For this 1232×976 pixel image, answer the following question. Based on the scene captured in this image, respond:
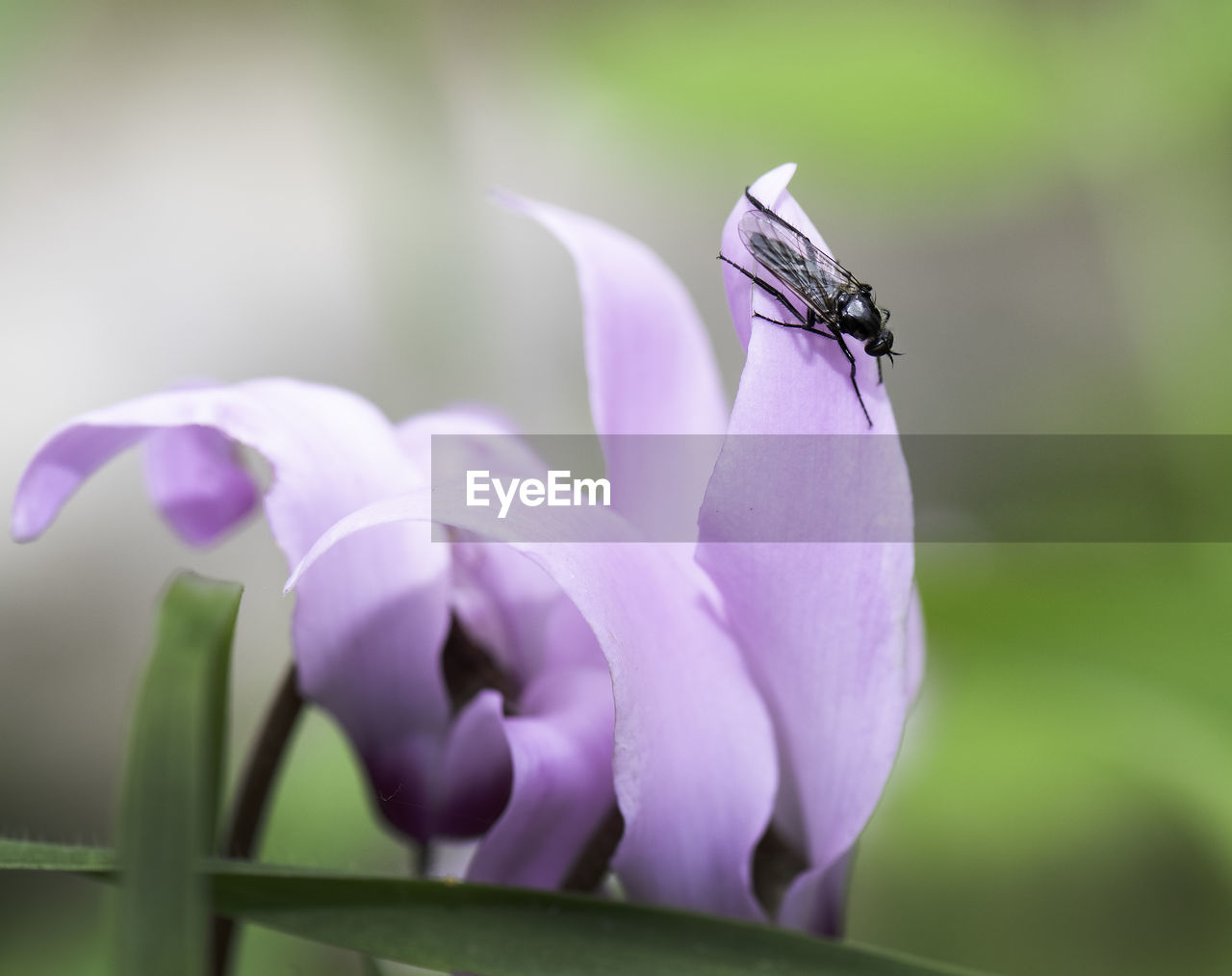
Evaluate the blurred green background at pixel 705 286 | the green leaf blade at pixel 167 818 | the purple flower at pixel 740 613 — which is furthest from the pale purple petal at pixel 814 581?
the blurred green background at pixel 705 286

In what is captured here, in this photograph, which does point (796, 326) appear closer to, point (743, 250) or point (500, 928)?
point (743, 250)

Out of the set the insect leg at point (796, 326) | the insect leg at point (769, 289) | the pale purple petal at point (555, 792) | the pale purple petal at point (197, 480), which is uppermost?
the insect leg at point (769, 289)

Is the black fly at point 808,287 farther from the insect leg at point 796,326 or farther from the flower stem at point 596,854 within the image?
the flower stem at point 596,854

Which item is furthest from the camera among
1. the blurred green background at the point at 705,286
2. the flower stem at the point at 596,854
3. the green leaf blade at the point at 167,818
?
the blurred green background at the point at 705,286

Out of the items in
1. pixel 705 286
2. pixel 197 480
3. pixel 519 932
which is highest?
pixel 705 286

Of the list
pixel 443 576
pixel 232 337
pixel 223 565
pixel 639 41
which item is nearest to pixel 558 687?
pixel 443 576

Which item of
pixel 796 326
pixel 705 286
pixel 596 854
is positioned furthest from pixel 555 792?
pixel 705 286

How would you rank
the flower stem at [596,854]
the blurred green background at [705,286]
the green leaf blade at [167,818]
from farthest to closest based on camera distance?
the blurred green background at [705,286], the flower stem at [596,854], the green leaf blade at [167,818]

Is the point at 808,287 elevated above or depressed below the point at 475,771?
above
